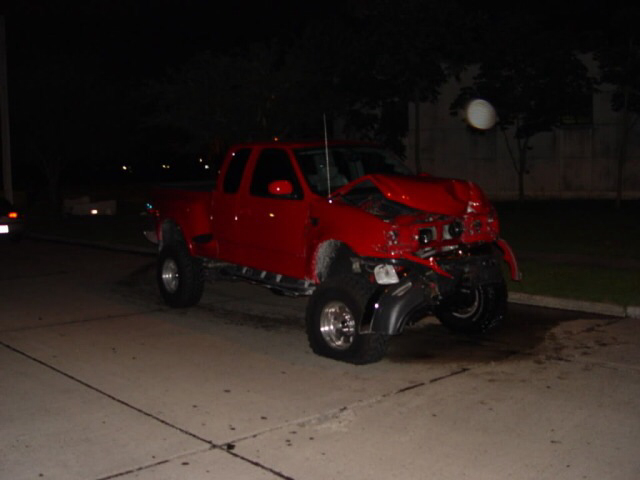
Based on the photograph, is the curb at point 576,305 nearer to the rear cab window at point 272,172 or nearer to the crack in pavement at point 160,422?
the rear cab window at point 272,172

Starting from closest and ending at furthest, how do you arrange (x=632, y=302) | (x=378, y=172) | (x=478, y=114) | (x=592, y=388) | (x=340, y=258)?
(x=592, y=388)
(x=340, y=258)
(x=378, y=172)
(x=632, y=302)
(x=478, y=114)

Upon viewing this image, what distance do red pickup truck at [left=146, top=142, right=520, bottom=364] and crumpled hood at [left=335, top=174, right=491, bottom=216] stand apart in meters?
0.01

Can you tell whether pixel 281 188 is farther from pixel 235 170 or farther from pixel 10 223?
pixel 10 223

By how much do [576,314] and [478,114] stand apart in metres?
19.7

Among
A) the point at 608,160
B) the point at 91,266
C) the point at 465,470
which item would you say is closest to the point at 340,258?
the point at 465,470

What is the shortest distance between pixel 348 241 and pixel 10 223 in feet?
44.7

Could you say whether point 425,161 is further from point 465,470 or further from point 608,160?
point 465,470

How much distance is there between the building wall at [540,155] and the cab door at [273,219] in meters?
21.7

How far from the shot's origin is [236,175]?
10125mm

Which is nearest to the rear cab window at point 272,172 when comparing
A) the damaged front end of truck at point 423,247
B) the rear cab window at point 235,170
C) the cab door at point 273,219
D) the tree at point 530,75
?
the cab door at point 273,219

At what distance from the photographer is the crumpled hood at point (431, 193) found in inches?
316

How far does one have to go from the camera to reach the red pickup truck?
25.5ft

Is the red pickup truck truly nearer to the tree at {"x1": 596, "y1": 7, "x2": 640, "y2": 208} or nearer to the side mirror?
the side mirror

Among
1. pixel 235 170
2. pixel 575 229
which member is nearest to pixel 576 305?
pixel 235 170
